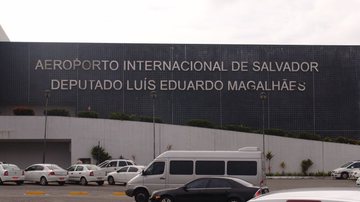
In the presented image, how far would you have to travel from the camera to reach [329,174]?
200 ft

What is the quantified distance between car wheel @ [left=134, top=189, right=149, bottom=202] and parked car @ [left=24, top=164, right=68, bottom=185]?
14.2 meters

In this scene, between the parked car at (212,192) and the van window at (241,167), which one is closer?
the parked car at (212,192)

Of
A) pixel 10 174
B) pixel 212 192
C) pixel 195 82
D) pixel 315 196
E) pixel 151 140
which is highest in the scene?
pixel 195 82

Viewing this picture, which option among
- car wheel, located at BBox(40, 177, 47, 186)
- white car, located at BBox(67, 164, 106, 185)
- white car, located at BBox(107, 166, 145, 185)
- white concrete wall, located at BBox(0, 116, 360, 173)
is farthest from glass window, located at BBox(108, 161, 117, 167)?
white concrete wall, located at BBox(0, 116, 360, 173)

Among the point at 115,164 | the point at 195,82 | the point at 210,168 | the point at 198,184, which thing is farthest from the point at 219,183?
the point at 195,82

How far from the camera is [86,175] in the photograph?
1501 inches

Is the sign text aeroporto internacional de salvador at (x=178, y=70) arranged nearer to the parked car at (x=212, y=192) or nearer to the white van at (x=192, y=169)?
the white van at (x=192, y=169)

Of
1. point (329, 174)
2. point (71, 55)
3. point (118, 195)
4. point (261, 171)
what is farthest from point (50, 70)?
point (261, 171)

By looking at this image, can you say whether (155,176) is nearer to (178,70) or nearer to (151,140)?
(151,140)

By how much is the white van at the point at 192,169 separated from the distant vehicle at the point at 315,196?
2011cm

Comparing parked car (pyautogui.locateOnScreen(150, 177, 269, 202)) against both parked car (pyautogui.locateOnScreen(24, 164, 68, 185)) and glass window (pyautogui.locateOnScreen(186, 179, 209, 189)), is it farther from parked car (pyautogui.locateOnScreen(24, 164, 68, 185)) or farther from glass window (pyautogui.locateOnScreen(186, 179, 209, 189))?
parked car (pyautogui.locateOnScreen(24, 164, 68, 185))

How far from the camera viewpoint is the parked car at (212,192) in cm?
1939

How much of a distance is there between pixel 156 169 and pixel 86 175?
14509 millimetres

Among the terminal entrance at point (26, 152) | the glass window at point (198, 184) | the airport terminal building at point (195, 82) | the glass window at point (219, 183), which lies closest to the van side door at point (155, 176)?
the glass window at point (198, 184)
